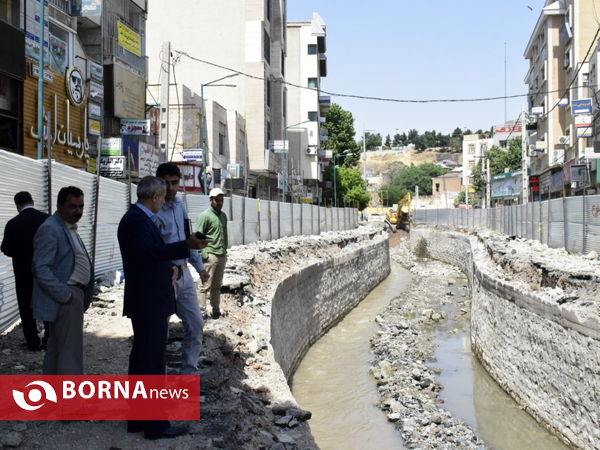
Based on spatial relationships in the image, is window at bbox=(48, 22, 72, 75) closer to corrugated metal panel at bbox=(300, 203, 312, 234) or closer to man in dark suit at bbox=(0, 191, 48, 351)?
corrugated metal panel at bbox=(300, 203, 312, 234)

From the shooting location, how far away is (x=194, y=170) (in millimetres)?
25062

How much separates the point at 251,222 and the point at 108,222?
11.5 m

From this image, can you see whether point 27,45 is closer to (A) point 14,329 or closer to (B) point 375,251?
(A) point 14,329

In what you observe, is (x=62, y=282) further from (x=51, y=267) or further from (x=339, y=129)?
(x=339, y=129)

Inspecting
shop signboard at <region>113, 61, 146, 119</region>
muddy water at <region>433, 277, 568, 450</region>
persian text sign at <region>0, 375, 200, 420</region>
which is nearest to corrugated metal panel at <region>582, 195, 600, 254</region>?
muddy water at <region>433, 277, 568, 450</region>

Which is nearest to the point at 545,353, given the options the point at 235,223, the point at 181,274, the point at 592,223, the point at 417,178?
the point at 592,223

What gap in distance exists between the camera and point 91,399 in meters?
5.36

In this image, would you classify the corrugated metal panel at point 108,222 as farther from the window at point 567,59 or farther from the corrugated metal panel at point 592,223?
the window at point 567,59

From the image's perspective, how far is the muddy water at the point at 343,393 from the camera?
11.0m

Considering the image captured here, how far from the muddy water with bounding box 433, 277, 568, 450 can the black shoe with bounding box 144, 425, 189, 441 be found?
711 cm

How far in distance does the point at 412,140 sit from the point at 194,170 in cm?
17527

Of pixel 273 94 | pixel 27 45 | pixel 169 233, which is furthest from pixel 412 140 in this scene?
pixel 169 233

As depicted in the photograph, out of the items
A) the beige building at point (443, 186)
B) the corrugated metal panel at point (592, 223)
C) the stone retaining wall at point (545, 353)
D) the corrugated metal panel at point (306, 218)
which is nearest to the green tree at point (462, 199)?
the beige building at point (443, 186)

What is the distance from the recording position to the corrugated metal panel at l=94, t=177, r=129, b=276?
36.9ft
